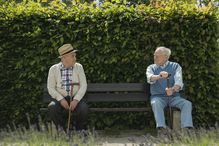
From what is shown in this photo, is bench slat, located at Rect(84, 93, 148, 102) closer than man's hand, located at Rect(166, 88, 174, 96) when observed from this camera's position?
No

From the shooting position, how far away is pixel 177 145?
17.0ft

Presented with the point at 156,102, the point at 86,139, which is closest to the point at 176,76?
the point at 156,102

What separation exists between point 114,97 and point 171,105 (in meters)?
1.15

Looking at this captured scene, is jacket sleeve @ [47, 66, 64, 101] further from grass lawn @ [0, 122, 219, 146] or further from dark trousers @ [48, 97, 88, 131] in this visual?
grass lawn @ [0, 122, 219, 146]

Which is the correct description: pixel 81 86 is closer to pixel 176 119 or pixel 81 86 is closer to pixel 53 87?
pixel 53 87

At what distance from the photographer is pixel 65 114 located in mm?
7191

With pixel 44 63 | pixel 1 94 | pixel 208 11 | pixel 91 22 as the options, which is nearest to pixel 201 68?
pixel 208 11

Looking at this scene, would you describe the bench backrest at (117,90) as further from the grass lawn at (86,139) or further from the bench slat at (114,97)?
the grass lawn at (86,139)

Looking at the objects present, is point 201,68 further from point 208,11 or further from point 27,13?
point 27,13

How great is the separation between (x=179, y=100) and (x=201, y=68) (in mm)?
1152

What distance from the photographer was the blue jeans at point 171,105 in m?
6.78

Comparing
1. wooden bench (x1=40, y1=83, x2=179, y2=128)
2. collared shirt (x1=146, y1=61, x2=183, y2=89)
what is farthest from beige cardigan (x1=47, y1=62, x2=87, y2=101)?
collared shirt (x1=146, y1=61, x2=183, y2=89)

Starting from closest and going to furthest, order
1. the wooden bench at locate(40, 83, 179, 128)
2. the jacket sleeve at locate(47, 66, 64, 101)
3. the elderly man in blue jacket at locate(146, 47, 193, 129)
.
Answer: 1. the elderly man in blue jacket at locate(146, 47, 193, 129)
2. the jacket sleeve at locate(47, 66, 64, 101)
3. the wooden bench at locate(40, 83, 179, 128)

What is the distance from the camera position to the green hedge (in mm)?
8078
